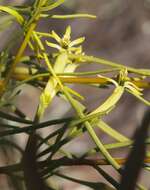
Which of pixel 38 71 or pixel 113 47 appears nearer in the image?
pixel 38 71

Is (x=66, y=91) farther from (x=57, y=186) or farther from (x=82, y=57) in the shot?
(x=57, y=186)

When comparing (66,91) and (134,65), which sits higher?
(134,65)

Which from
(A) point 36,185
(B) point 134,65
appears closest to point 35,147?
(A) point 36,185

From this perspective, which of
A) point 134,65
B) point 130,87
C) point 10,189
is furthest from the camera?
point 134,65

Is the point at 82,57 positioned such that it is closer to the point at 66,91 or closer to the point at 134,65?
the point at 66,91

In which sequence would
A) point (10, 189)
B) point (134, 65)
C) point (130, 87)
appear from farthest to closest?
point (134, 65), point (10, 189), point (130, 87)

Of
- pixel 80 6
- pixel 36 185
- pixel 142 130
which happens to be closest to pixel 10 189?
pixel 36 185
